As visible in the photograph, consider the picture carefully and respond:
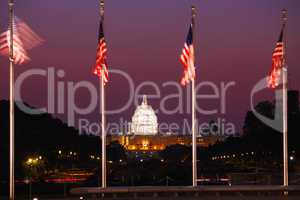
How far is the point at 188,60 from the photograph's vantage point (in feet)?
152

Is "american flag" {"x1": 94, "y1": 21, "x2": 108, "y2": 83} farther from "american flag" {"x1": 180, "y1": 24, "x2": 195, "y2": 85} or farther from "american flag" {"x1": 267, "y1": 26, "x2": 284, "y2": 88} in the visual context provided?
"american flag" {"x1": 267, "y1": 26, "x2": 284, "y2": 88}

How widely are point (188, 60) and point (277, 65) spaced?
5.04 meters

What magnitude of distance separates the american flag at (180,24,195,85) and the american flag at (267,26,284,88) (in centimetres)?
445

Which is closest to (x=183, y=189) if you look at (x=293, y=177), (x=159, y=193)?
(x=159, y=193)

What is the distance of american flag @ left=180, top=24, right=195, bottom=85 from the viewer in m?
46.2

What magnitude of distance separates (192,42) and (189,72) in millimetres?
1842

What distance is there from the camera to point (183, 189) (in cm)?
4622

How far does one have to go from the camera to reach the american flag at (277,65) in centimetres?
4669

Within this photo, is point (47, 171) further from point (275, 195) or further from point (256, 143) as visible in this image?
point (275, 195)

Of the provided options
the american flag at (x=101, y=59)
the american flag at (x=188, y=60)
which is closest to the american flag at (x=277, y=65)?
the american flag at (x=188, y=60)

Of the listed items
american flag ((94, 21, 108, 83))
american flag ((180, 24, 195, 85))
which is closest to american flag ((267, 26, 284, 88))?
american flag ((180, 24, 195, 85))

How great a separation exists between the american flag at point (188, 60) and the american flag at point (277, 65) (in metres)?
4.45

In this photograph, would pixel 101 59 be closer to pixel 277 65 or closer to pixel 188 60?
pixel 188 60

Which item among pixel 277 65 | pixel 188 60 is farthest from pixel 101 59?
pixel 277 65
